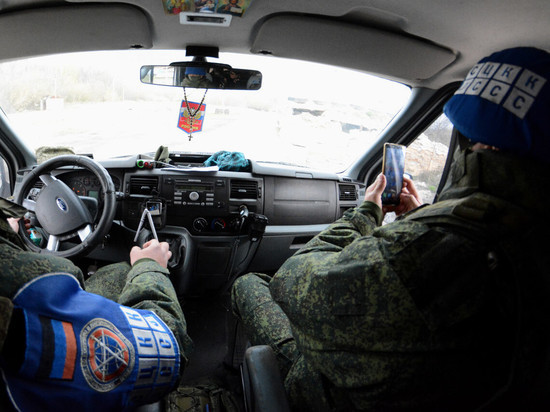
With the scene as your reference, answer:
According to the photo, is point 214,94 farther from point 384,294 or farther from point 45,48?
point 384,294

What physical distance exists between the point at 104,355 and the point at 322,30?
220cm

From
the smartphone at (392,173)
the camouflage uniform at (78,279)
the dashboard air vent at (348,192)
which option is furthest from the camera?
the dashboard air vent at (348,192)

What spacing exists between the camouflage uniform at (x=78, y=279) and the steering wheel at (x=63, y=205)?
1.29 ft

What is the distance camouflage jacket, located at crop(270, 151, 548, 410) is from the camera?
2.83 ft

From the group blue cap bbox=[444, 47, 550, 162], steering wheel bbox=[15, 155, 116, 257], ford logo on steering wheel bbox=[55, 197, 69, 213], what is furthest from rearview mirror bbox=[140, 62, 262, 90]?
blue cap bbox=[444, 47, 550, 162]

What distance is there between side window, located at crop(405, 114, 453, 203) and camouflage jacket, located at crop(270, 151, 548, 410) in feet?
7.78

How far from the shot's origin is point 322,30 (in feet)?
7.74

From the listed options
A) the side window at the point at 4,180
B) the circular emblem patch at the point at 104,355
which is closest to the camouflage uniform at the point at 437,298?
the circular emblem patch at the point at 104,355

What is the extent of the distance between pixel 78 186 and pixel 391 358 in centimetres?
243

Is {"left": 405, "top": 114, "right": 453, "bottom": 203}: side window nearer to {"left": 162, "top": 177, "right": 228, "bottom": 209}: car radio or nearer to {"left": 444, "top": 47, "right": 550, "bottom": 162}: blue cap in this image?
{"left": 162, "top": 177, "right": 228, "bottom": 209}: car radio

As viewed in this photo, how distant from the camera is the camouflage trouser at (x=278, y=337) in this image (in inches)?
49.6

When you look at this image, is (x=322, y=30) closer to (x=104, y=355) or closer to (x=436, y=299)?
(x=436, y=299)

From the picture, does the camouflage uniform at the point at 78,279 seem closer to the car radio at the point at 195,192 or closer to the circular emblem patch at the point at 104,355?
the circular emblem patch at the point at 104,355

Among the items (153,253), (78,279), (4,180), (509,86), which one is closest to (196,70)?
(153,253)
